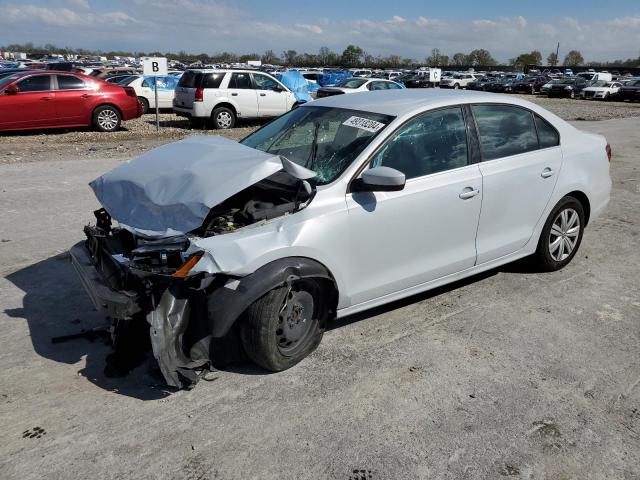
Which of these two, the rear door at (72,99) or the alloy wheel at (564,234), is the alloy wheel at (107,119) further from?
the alloy wheel at (564,234)

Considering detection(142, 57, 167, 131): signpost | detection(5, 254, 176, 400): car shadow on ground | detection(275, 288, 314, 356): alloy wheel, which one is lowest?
detection(5, 254, 176, 400): car shadow on ground

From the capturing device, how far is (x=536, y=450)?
9.42 feet

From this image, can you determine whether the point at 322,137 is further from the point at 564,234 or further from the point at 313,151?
the point at 564,234

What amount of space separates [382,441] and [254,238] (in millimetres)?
1329

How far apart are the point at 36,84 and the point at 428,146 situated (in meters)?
12.7

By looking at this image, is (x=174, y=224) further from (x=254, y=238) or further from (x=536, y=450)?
(x=536, y=450)

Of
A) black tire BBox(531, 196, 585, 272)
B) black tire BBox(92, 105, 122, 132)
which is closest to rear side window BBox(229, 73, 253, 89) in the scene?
black tire BBox(92, 105, 122, 132)

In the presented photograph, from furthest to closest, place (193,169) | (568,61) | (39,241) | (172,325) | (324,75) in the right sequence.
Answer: (568,61) < (324,75) < (39,241) < (193,169) < (172,325)

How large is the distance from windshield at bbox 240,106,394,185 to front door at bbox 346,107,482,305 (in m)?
0.19

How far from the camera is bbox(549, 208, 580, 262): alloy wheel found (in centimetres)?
500

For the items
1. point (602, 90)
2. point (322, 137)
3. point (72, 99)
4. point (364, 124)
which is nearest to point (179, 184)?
point (322, 137)

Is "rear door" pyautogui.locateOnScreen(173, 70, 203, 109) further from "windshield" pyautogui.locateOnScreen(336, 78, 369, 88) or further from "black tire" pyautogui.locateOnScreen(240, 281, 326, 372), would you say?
"black tire" pyautogui.locateOnScreen(240, 281, 326, 372)

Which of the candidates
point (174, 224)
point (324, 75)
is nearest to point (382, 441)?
point (174, 224)

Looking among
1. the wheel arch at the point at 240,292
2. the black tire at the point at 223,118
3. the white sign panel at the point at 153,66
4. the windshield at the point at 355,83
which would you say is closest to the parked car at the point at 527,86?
the windshield at the point at 355,83
